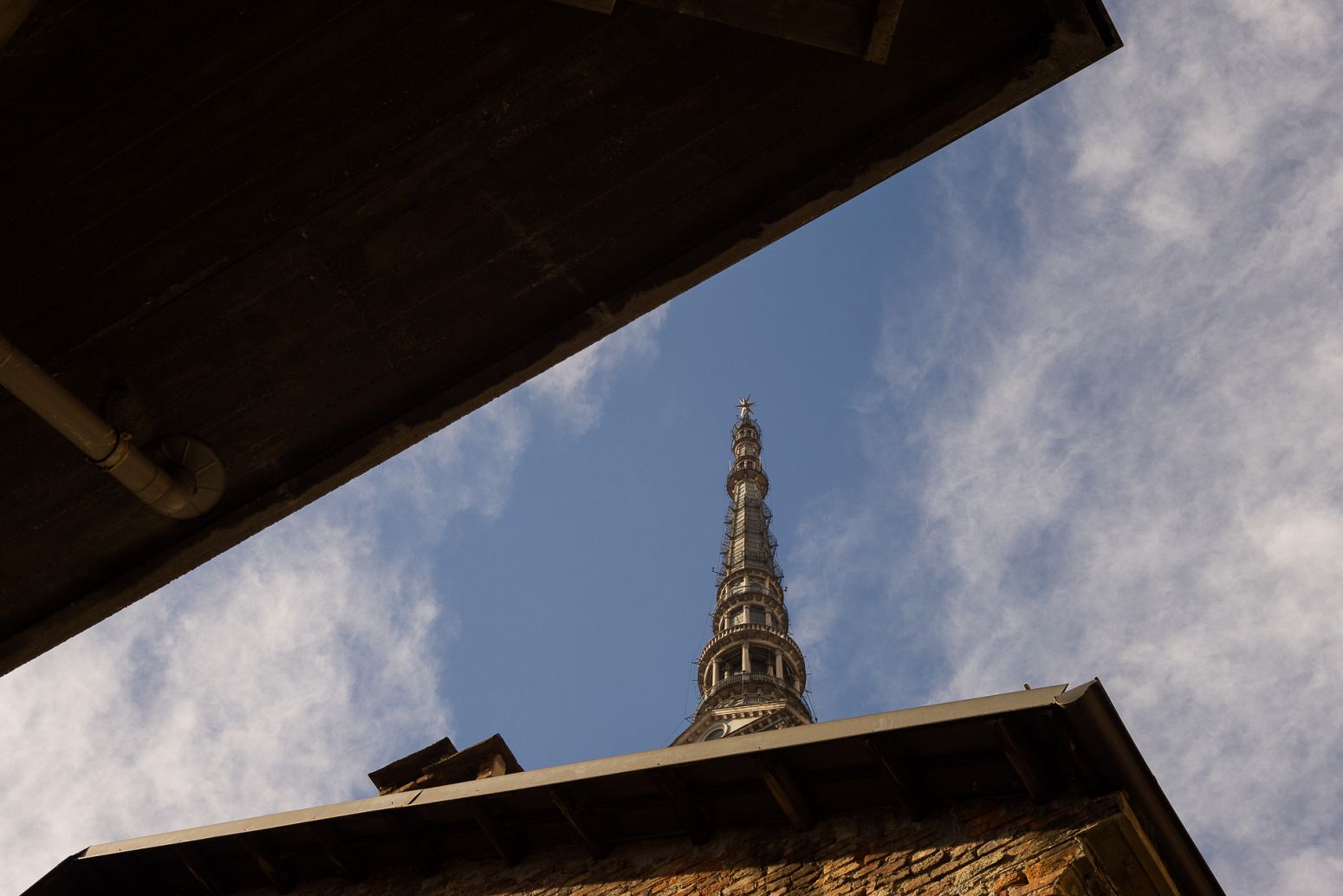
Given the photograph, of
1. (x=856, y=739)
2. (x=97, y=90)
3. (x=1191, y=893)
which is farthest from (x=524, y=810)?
(x=97, y=90)

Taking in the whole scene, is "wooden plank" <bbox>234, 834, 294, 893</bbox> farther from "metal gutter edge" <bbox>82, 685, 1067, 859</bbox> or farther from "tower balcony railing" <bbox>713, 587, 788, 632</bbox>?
"tower balcony railing" <bbox>713, 587, 788, 632</bbox>

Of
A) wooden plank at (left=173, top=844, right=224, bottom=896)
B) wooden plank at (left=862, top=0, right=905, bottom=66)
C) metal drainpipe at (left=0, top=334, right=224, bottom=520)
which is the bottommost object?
wooden plank at (left=862, top=0, right=905, bottom=66)

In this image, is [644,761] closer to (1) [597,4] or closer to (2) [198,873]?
(2) [198,873]

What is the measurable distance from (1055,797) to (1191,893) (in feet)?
3.52

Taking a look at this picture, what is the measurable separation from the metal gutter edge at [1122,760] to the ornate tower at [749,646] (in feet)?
125

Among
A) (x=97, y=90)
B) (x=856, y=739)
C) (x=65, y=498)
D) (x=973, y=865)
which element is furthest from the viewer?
(x=856, y=739)

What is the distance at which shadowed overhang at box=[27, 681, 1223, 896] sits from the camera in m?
6.60

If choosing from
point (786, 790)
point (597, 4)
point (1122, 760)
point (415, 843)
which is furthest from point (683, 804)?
point (597, 4)

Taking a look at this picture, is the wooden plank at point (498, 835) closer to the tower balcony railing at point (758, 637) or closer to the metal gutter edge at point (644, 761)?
the metal gutter edge at point (644, 761)

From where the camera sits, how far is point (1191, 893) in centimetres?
673

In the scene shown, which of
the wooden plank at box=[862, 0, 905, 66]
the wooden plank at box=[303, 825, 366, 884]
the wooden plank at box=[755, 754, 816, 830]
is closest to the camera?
the wooden plank at box=[862, 0, 905, 66]

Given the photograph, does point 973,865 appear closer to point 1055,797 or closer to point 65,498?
point 1055,797

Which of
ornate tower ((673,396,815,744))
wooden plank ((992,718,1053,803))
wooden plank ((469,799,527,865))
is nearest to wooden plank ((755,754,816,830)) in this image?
wooden plank ((992,718,1053,803))

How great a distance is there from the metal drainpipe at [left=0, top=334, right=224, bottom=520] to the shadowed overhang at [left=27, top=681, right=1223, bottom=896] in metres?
4.17
